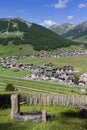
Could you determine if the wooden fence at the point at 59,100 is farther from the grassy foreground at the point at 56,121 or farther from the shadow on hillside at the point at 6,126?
the shadow on hillside at the point at 6,126

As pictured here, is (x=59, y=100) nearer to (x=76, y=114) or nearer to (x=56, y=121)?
(x=76, y=114)

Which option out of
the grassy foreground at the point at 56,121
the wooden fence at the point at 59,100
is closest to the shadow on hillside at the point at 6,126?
the grassy foreground at the point at 56,121

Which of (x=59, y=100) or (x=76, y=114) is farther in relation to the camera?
(x=59, y=100)

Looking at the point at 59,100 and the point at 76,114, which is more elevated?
the point at 59,100

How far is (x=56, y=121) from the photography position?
27.7m

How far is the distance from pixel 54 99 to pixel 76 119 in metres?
5.46

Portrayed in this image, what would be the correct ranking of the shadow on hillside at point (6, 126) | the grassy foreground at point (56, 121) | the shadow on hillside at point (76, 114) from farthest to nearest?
the shadow on hillside at point (76, 114) < the grassy foreground at point (56, 121) < the shadow on hillside at point (6, 126)

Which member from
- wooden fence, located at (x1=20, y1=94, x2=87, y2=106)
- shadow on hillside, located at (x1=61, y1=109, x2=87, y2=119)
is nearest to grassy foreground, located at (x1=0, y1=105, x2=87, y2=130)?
shadow on hillside, located at (x1=61, y1=109, x2=87, y2=119)

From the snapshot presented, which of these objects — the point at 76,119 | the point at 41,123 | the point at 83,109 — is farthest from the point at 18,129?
the point at 83,109

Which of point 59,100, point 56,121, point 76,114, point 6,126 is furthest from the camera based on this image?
point 59,100

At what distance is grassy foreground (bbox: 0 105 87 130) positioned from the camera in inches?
999

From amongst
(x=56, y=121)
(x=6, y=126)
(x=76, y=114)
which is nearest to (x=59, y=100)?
(x=76, y=114)

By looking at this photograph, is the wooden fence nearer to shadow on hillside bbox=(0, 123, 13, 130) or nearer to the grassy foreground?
the grassy foreground

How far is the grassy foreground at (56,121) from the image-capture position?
999 inches
